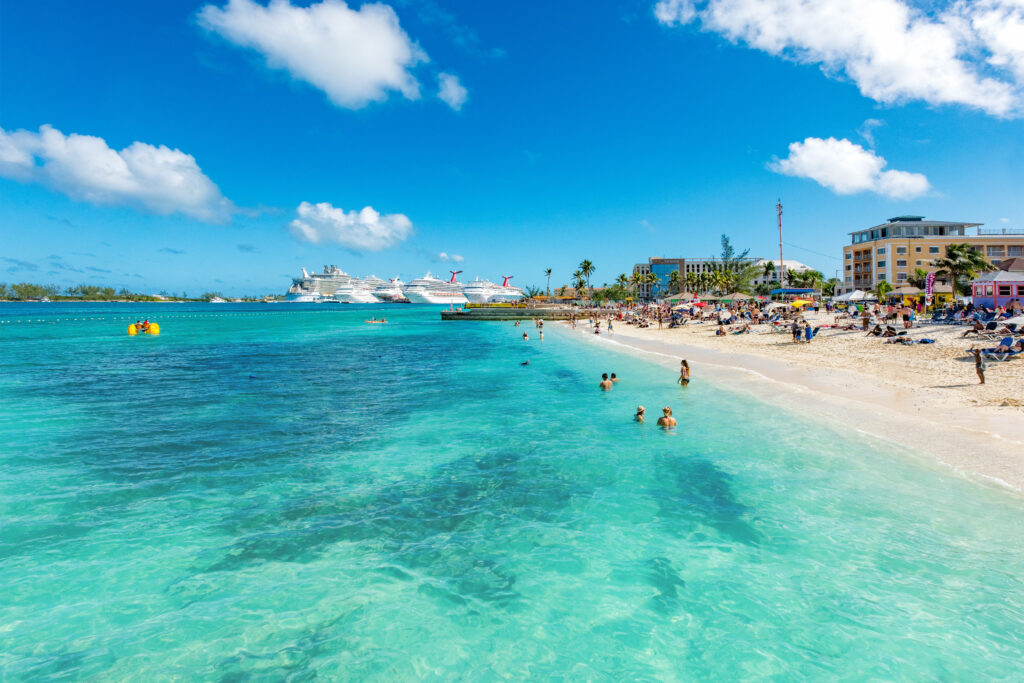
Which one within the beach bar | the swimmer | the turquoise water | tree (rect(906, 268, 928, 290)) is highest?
tree (rect(906, 268, 928, 290))

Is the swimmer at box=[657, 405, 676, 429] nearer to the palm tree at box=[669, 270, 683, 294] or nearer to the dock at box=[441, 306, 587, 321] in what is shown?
the dock at box=[441, 306, 587, 321]

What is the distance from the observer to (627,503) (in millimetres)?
9352

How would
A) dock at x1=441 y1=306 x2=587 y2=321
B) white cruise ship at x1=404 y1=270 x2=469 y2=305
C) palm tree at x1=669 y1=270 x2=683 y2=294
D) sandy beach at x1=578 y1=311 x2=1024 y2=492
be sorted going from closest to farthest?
sandy beach at x1=578 y1=311 x2=1024 y2=492
dock at x1=441 y1=306 x2=587 y2=321
palm tree at x1=669 y1=270 x2=683 y2=294
white cruise ship at x1=404 y1=270 x2=469 y2=305

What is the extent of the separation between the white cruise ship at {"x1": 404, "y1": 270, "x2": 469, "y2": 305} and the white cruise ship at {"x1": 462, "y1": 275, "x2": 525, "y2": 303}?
35.1 feet

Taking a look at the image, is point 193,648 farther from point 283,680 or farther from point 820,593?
point 820,593

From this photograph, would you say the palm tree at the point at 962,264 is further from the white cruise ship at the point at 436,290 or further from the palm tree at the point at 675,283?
the white cruise ship at the point at 436,290

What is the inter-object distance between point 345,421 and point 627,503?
10427 millimetres

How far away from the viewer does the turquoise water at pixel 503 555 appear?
5582 millimetres

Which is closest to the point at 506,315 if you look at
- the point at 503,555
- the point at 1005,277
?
the point at 1005,277

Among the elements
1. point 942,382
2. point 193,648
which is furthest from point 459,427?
point 942,382

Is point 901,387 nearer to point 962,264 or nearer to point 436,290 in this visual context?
point 962,264

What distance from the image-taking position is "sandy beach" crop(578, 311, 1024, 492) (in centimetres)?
1090

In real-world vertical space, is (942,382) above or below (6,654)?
above

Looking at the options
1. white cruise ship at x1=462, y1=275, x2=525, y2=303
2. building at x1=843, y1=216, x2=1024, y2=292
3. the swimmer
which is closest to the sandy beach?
the swimmer
